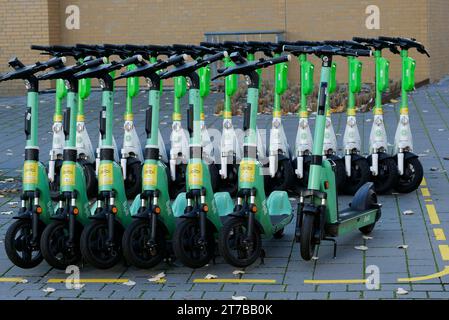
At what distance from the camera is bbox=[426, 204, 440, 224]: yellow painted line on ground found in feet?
31.2

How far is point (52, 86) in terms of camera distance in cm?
2159

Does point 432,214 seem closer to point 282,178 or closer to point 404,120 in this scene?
point 404,120

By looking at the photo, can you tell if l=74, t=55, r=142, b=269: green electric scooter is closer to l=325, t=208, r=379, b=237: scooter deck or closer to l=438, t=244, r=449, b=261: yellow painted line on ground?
l=325, t=208, r=379, b=237: scooter deck

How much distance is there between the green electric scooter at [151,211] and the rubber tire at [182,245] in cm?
22

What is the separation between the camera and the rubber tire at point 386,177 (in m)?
10.6

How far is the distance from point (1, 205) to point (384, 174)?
409 centimetres

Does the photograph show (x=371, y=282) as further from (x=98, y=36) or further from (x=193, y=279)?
(x=98, y=36)

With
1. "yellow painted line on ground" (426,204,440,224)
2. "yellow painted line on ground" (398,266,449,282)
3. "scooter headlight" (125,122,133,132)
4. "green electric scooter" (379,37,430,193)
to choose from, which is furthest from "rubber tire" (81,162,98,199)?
"yellow painted line on ground" (398,266,449,282)

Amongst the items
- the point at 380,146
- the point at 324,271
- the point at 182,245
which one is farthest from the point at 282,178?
the point at 182,245

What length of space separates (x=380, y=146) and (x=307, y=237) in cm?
299

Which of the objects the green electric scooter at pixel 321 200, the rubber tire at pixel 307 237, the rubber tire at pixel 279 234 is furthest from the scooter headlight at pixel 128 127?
the rubber tire at pixel 307 237

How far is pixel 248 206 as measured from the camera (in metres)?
8.06

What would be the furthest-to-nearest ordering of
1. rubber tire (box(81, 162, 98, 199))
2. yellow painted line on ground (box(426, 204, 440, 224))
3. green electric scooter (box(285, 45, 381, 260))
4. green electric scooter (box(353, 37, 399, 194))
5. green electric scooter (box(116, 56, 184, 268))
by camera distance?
rubber tire (box(81, 162, 98, 199)), green electric scooter (box(353, 37, 399, 194)), yellow painted line on ground (box(426, 204, 440, 224)), green electric scooter (box(285, 45, 381, 260)), green electric scooter (box(116, 56, 184, 268))

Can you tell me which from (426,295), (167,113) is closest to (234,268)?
(426,295)
